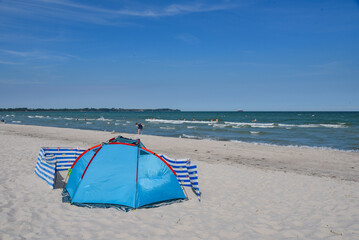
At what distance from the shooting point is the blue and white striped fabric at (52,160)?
25.5 feet

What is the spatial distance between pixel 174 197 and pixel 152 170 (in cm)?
92

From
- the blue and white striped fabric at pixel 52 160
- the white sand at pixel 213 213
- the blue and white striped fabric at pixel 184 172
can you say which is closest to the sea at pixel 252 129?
the white sand at pixel 213 213

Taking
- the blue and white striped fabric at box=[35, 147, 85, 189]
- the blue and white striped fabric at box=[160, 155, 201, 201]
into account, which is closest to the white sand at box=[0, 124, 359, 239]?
the blue and white striped fabric at box=[35, 147, 85, 189]

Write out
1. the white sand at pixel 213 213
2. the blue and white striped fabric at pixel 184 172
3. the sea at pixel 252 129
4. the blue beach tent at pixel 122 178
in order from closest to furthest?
the white sand at pixel 213 213 < the blue beach tent at pixel 122 178 < the blue and white striped fabric at pixel 184 172 < the sea at pixel 252 129

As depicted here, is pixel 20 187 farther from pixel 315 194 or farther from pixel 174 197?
pixel 315 194

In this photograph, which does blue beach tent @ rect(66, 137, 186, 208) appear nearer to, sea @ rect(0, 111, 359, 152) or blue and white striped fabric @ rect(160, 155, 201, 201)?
blue and white striped fabric @ rect(160, 155, 201, 201)

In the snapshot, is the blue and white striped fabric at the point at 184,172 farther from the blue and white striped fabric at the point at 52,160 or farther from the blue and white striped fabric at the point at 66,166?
the blue and white striped fabric at the point at 52,160

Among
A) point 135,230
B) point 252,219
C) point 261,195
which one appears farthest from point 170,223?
point 261,195

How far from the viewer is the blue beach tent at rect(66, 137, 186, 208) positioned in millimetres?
6027

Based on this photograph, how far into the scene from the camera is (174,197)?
6582mm

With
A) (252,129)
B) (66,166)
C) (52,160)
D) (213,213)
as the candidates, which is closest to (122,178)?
(213,213)

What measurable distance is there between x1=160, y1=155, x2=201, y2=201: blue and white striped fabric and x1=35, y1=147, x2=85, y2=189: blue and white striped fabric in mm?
3319

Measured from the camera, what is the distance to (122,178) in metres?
6.14

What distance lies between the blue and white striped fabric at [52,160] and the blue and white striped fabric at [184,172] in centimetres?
332
